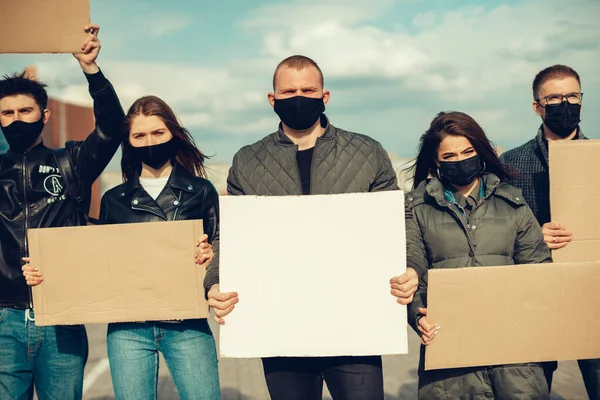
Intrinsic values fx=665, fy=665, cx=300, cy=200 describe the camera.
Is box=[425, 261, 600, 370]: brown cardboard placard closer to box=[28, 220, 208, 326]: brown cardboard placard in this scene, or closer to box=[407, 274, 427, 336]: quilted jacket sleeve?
box=[407, 274, 427, 336]: quilted jacket sleeve

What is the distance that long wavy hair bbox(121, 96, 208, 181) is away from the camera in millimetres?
3412

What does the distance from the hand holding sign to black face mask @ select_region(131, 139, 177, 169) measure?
44 cm

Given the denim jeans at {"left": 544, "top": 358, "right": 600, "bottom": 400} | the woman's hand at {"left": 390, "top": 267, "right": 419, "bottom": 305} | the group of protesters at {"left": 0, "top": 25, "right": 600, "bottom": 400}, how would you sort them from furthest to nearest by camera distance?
the denim jeans at {"left": 544, "top": 358, "right": 600, "bottom": 400}
the group of protesters at {"left": 0, "top": 25, "right": 600, "bottom": 400}
the woman's hand at {"left": 390, "top": 267, "right": 419, "bottom": 305}

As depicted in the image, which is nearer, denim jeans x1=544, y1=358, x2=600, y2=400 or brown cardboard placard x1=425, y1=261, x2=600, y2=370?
brown cardboard placard x1=425, y1=261, x2=600, y2=370

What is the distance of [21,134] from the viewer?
11.2 ft

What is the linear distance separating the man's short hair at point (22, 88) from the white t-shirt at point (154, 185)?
0.70 metres

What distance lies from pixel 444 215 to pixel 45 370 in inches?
83.8

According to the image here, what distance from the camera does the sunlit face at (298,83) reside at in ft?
10.0

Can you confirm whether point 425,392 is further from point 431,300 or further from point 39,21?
point 39,21

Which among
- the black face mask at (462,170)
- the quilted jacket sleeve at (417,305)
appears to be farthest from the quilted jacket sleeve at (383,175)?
the quilted jacket sleeve at (417,305)

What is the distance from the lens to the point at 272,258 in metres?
2.86

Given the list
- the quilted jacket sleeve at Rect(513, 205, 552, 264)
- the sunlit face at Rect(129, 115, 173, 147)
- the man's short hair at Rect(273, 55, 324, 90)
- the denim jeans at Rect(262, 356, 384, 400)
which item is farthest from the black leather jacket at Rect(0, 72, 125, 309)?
the quilted jacket sleeve at Rect(513, 205, 552, 264)

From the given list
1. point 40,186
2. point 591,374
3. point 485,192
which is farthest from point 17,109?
point 591,374

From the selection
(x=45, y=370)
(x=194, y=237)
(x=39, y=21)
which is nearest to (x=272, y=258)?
(x=194, y=237)
